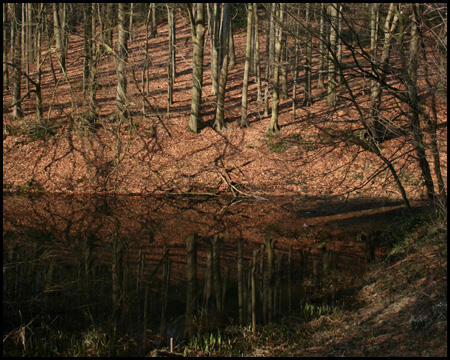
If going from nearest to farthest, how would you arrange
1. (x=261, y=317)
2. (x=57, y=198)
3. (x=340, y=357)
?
(x=340, y=357)
(x=261, y=317)
(x=57, y=198)

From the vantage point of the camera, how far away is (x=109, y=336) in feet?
22.1

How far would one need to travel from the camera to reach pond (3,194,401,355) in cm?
740

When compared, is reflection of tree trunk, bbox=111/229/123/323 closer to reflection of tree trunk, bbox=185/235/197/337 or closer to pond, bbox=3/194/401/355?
pond, bbox=3/194/401/355

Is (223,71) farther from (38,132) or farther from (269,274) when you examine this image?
(269,274)

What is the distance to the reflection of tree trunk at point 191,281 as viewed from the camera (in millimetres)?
7402

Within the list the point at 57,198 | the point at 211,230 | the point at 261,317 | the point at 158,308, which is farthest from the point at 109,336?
the point at 57,198

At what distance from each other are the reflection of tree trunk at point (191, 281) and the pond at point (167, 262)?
0.02 meters

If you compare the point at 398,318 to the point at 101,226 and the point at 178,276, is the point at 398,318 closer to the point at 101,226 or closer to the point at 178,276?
the point at 178,276

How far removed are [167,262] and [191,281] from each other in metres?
1.36

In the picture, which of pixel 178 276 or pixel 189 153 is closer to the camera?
pixel 178 276

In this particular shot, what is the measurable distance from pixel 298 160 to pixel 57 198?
30.5 ft

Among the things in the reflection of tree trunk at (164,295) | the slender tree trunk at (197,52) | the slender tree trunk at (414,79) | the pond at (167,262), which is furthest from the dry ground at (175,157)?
the reflection of tree trunk at (164,295)

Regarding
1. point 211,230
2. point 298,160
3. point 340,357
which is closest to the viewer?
point 340,357

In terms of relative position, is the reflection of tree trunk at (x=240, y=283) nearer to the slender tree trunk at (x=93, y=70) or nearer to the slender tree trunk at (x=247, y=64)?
the slender tree trunk at (x=93, y=70)
